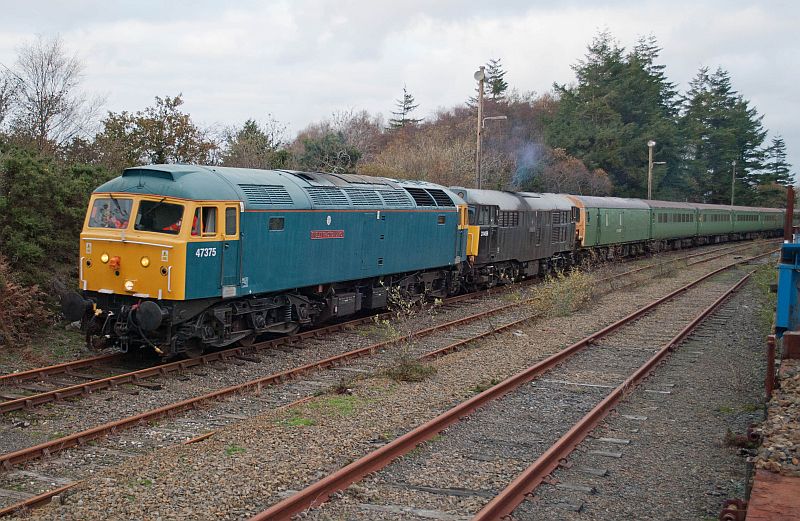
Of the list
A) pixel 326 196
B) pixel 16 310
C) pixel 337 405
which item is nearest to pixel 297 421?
pixel 337 405

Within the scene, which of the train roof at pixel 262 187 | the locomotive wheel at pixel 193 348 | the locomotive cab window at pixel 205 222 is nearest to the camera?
the locomotive cab window at pixel 205 222

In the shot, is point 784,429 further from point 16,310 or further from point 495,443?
point 16,310

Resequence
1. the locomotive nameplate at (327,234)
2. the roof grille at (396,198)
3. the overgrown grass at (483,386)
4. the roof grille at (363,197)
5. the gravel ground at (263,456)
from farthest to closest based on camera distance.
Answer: the roof grille at (396,198) < the roof grille at (363,197) < the locomotive nameplate at (327,234) < the overgrown grass at (483,386) < the gravel ground at (263,456)

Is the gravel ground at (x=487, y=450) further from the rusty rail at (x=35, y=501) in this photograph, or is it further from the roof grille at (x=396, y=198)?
the roof grille at (x=396, y=198)

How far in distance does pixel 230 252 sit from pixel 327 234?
2.80 m

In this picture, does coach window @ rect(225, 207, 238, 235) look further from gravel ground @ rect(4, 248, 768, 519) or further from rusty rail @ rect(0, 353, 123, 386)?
gravel ground @ rect(4, 248, 768, 519)

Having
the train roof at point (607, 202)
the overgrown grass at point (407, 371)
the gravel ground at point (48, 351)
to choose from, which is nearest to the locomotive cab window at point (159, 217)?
the gravel ground at point (48, 351)

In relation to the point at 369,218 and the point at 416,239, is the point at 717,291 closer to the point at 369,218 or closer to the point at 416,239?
the point at 416,239

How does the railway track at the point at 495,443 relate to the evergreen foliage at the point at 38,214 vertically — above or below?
below

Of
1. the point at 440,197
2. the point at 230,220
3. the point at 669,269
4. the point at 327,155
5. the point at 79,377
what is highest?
the point at 327,155

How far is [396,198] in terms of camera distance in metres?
Answer: 17.8

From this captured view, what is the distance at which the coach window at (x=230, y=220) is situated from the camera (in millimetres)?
12461

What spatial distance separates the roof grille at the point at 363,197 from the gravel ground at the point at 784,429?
9167 millimetres

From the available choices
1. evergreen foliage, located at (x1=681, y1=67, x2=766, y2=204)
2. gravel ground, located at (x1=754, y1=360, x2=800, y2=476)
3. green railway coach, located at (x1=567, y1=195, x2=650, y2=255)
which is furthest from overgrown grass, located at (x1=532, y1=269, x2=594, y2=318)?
evergreen foliage, located at (x1=681, y1=67, x2=766, y2=204)
